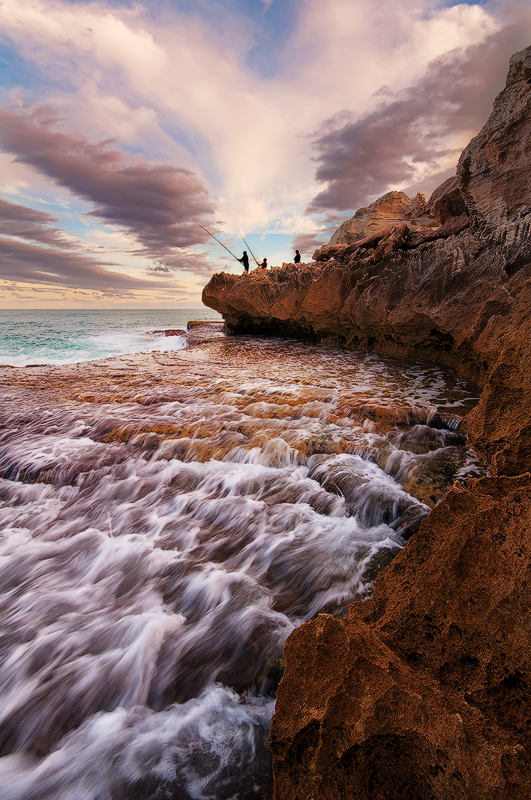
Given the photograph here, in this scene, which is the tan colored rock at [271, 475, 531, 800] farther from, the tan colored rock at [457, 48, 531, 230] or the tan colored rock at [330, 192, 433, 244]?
the tan colored rock at [330, 192, 433, 244]

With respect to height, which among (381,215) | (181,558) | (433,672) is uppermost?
(381,215)

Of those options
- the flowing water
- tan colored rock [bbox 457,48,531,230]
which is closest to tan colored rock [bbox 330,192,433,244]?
tan colored rock [bbox 457,48,531,230]

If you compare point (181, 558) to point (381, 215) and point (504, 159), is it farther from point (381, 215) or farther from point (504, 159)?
point (381, 215)

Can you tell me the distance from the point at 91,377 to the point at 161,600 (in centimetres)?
834

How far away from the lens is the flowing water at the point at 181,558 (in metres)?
1.96

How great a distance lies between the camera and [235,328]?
20469 millimetres

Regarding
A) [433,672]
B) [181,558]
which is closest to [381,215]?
[181,558]

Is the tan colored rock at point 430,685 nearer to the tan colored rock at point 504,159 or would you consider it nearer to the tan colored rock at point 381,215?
the tan colored rock at point 504,159

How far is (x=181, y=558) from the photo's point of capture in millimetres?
3309

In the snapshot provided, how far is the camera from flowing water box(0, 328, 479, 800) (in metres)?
1.96

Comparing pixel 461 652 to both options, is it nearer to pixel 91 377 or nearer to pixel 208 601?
pixel 208 601

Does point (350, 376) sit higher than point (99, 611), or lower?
higher

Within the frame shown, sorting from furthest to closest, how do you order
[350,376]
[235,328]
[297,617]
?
[235,328] < [350,376] < [297,617]

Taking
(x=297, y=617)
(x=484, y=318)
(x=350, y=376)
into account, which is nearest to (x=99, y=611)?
(x=297, y=617)
